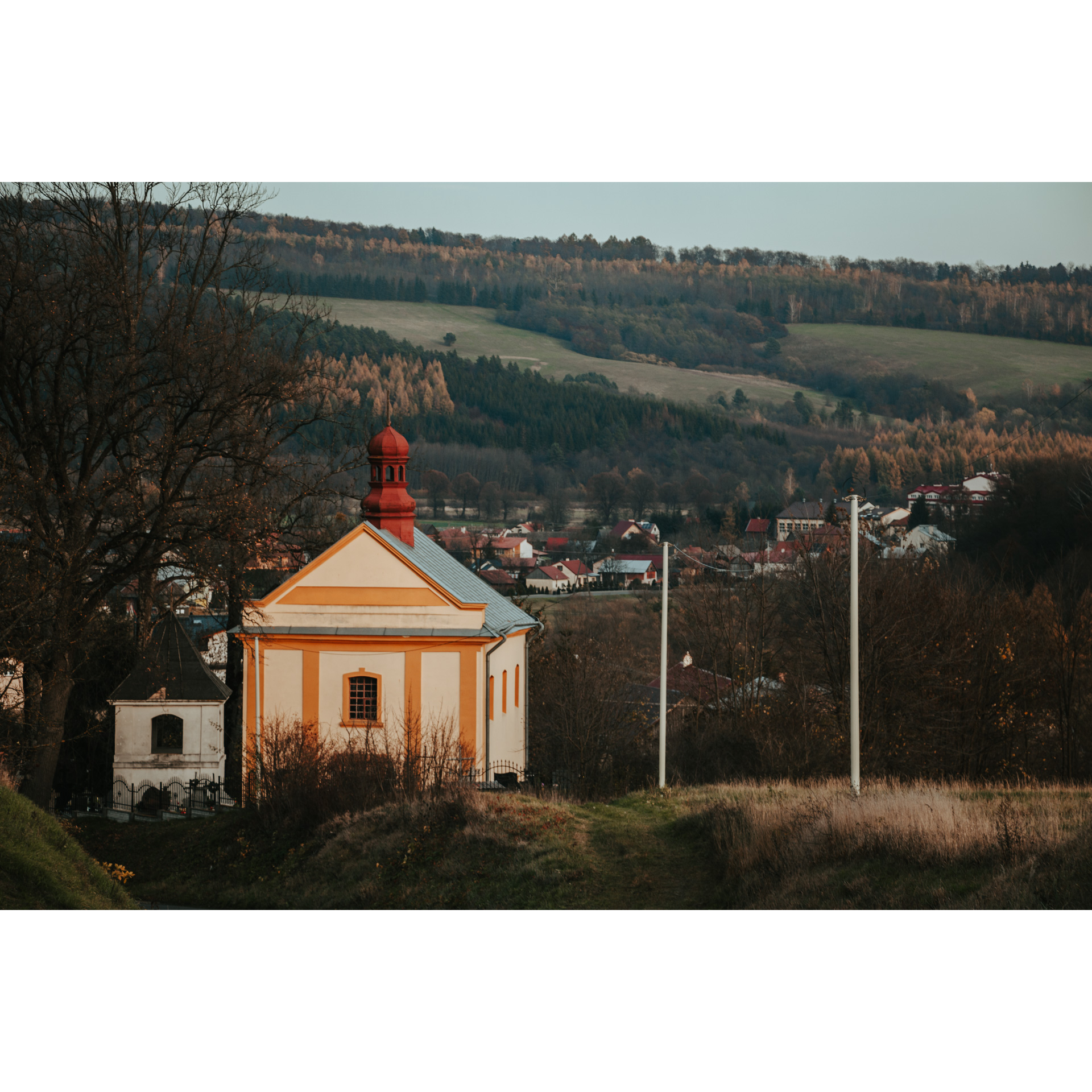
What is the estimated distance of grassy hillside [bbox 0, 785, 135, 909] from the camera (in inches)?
494

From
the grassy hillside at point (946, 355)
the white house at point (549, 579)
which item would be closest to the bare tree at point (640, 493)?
the white house at point (549, 579)

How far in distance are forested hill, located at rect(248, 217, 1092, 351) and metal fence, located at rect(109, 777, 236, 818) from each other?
169ft

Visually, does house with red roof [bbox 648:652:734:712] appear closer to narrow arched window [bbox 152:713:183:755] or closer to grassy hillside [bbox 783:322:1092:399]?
narrow arched window [bbox 152:713:183:755]

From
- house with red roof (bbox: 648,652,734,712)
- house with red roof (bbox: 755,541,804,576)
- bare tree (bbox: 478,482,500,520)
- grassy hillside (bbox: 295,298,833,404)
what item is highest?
grassy hillside (bbox: 295,298,833,404)

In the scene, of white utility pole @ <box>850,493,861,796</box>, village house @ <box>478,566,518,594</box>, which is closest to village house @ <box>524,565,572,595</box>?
village house @ <box>478,566,518,594</box>

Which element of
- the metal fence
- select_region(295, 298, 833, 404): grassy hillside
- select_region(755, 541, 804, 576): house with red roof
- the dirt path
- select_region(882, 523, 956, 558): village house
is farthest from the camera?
select_region(295, 298, 833, 404): grassy hillside

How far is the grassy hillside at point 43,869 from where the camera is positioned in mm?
12555

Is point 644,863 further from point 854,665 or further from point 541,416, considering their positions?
point 541,416

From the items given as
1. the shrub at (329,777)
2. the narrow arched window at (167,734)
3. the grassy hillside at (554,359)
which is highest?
the grassy hillside at (554,359)

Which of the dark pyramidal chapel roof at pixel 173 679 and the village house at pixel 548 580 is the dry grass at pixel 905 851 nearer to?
the dark pyramidal chapel roof at pixel 173 679

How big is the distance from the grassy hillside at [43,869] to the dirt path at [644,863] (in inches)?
261

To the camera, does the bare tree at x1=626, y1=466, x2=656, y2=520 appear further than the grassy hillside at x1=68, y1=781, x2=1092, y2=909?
Yes

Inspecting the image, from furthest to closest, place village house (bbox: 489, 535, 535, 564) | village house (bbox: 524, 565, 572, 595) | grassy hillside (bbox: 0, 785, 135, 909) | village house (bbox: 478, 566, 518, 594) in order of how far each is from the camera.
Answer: village house (bbox: 524, 565, 572, 595) → village house (bbox: 489, 535, 535, 564) → village house (bbox: 478, 566, 518, 594) → grassy hillside (bbox: 0, 785, 135, 909)

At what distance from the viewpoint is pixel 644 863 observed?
49.7 ft
